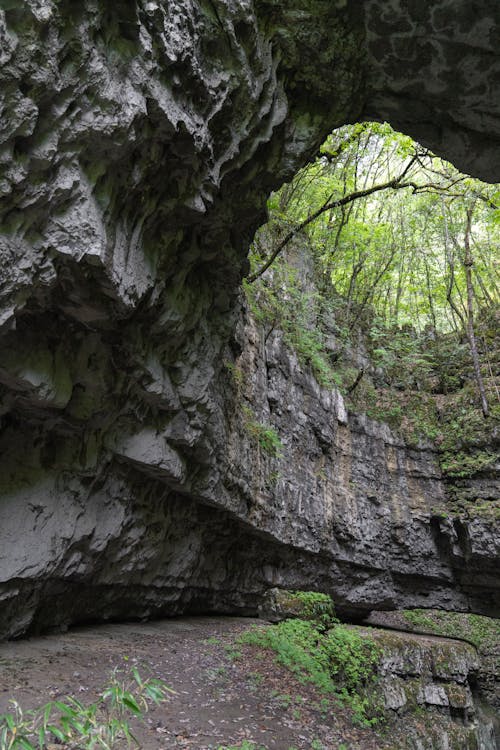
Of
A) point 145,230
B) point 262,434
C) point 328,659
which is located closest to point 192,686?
point 328,659

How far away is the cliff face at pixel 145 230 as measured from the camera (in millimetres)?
3268

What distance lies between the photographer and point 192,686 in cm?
554

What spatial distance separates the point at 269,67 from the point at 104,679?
256 inches

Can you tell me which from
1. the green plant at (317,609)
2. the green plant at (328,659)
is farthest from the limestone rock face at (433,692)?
the green plant at (317,609)

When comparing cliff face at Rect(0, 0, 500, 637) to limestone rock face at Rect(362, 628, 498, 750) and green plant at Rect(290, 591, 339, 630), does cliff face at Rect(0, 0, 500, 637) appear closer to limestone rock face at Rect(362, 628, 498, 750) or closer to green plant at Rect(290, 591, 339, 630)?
green plant at Rect(290, 591, 339, 630)

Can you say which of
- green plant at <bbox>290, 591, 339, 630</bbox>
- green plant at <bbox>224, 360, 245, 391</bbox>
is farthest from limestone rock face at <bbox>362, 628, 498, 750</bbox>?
green plant at <bbox>224, 360, 245, 391</bbox>

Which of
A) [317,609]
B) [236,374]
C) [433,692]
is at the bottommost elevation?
[433,692]

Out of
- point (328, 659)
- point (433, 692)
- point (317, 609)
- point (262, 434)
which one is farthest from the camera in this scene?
point (317, 609)

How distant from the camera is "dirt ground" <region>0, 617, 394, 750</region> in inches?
165

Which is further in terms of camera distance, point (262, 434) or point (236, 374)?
point (262, 434)

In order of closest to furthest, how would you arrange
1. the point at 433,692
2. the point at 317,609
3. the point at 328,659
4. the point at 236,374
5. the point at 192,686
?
the point at 192,686 → the point at 328,659 → the point at 236,374 → the point at 433,692 → the point at 317,609

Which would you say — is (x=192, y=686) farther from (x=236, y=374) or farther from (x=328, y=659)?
(x=236, y=374)

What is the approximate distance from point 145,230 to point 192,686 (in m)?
5.30

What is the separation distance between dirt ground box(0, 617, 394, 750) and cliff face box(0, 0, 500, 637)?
2.45ft
